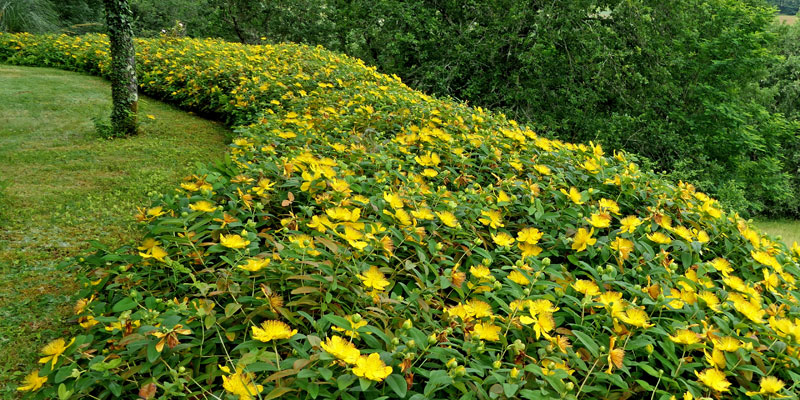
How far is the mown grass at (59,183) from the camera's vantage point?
1.84 meters

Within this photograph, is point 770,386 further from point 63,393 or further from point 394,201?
point 63,393

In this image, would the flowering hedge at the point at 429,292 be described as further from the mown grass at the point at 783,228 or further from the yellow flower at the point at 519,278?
the mown grass at the point at 783,228

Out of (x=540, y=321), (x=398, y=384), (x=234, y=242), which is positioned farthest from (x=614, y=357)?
(x=234, y=242)

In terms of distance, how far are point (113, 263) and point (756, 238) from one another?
2.18m

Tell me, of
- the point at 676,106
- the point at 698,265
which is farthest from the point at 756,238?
the point at 676,106

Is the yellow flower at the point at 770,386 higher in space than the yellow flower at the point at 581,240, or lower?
lower

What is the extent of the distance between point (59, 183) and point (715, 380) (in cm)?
343

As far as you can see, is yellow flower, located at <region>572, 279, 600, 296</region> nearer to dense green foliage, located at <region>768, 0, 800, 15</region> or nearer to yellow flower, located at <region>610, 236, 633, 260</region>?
yellow flower, located at <region>610, 236, 633, 260</region>

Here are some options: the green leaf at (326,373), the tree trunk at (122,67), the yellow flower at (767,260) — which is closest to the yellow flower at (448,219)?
the green leaf at (326,373)

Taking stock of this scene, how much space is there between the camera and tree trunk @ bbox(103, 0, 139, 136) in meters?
3.73

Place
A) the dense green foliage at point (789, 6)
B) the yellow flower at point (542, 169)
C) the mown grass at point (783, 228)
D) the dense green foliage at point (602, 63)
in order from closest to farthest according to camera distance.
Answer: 1. the yellow flower at point (542, 169)
2. the dense green foliage at point (602, 63)
3. the mown grass at point (783, 228)
4. the dense green foliage at point (789, 6)

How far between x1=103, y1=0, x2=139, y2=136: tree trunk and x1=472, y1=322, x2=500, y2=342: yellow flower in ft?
12.2

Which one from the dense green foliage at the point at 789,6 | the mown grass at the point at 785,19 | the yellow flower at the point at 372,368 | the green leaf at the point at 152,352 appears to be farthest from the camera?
the dense green foliage at the point at 789,6

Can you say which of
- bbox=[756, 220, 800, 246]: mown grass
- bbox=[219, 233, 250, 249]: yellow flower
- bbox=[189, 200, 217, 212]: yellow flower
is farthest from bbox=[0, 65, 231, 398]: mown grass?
bbox=[756, 220, 800, 246]: mown grass
